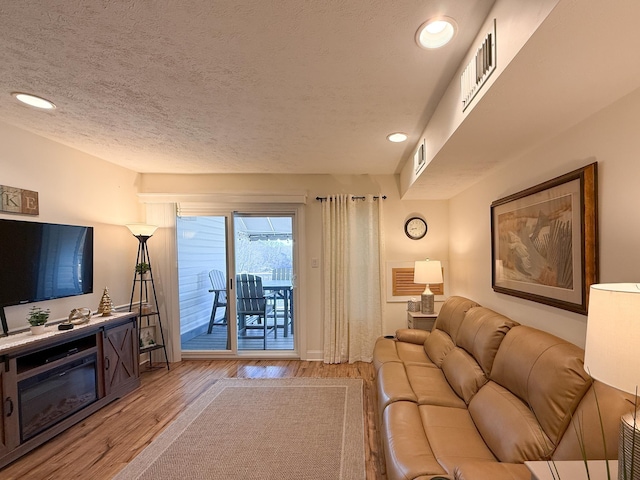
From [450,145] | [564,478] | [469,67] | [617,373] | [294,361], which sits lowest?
[294,361]

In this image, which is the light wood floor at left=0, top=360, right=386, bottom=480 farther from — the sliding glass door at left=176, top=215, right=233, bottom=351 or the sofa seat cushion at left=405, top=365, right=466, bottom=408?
the sofa seat cushion at left=405, top=365, right=466, bottom=408

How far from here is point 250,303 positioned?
416 centimetres

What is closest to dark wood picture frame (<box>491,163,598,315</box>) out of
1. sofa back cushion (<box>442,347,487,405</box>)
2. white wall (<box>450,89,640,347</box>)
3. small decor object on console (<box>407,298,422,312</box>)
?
white wall (<box>450,89,640,347</box>)

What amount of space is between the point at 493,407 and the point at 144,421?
2765 mm

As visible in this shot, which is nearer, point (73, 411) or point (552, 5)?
point (552, 5)

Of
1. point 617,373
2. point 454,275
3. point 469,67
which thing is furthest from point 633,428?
point 454,275

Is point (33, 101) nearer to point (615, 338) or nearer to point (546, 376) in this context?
point (615, 338)

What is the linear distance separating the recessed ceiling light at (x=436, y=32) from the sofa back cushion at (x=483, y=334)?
1785 mm

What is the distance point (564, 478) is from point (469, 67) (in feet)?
5.57

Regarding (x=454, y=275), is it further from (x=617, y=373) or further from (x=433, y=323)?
(x=617, y=373)

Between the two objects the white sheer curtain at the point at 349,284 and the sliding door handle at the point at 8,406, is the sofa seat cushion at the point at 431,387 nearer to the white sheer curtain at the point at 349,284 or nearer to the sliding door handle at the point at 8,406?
the white sheer curtain at the point at 349,284

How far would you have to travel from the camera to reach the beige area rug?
1965 millimetres

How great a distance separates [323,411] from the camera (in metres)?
2.65

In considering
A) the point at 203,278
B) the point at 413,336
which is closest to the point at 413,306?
the point at 413,336
